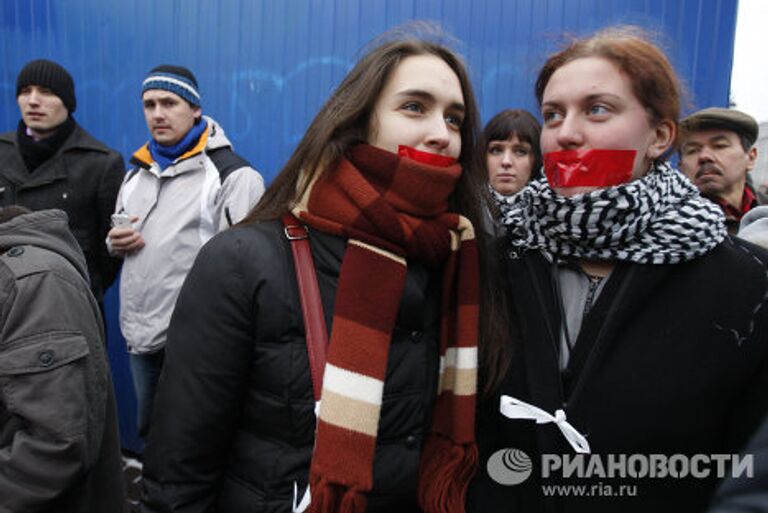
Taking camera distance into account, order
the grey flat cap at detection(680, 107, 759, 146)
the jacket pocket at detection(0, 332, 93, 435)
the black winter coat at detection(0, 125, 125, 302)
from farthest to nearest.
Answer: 1. the black winter coat at detection(0, 125, 125, 302)
2. the grey flat cap at detection(680, 107, 759, 146)
3. the jacket pocket at detection(0, 332, 93, 435)

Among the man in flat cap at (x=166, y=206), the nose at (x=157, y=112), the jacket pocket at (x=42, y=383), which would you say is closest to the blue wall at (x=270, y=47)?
the man in flat cap at (x=166, y=206)

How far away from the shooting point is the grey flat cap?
273cm

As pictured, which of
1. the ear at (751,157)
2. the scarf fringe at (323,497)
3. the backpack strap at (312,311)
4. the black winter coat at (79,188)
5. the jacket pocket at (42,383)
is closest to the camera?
the scarf fringe at (323,497)

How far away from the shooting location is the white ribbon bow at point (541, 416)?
1.38 m

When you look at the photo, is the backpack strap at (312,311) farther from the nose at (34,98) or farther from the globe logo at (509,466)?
the nose at (34,98)

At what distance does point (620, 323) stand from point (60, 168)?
10.8ft

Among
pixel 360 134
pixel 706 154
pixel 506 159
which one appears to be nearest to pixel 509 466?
pixel 360 134

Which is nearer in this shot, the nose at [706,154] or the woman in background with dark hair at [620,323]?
the woman in background with dark hair at [620,323]

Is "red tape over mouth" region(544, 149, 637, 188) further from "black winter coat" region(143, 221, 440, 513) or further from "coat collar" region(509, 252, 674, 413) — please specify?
"black winter coat" region(143, 221, 440, 513)

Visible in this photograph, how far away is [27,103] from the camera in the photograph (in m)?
3.44

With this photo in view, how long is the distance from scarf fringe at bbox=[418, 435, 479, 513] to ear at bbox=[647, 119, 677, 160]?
0.92 metres

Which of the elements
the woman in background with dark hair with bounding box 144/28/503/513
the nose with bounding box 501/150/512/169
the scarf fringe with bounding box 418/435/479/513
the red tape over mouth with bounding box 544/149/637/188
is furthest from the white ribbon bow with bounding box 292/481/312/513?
the nose with bounding box 501/150/512/169

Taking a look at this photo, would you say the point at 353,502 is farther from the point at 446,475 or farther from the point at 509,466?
the point at 509,466

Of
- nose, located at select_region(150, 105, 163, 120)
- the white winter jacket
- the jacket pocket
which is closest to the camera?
the jacket pocket
